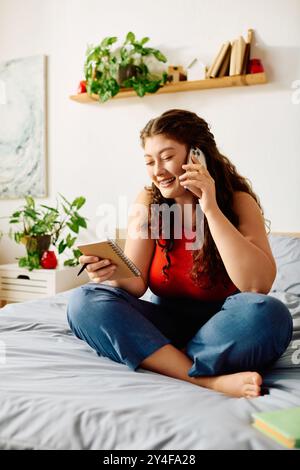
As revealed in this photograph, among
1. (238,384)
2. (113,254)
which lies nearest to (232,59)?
(113,254)

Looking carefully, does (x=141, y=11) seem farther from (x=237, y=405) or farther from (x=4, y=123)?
(x=237, y=405)

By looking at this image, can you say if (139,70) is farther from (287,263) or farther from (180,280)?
(180,280)

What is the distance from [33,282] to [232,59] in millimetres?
1621

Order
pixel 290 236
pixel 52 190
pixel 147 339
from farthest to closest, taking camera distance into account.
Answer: pixel 52 190
pixel 290 236
pixel 147 339

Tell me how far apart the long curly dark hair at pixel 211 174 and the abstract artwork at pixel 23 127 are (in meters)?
2.06

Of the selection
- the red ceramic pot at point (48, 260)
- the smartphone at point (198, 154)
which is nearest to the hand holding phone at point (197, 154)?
the smartphone at point (198, 154)

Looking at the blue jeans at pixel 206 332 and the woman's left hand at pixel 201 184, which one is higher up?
the woman's left hand at pixel 201 184

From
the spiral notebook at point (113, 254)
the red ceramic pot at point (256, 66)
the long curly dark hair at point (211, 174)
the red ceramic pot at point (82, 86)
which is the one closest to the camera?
the spiral notebook at point (113, 254)

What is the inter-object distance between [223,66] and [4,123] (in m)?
1.59

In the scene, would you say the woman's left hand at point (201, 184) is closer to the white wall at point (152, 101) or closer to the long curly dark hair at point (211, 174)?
the long curly dark hair at point (211, 174)

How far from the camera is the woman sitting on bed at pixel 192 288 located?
1220 mm

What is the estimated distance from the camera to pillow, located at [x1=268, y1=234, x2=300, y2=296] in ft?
7.29
